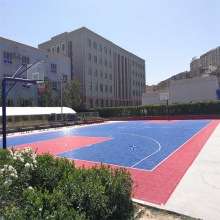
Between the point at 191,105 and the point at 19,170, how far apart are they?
1718 inches

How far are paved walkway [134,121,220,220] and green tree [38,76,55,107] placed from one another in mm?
39539

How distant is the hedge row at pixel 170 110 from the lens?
40750mm

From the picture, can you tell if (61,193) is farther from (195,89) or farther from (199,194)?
(195,89)

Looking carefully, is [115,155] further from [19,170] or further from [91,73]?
[91,73]

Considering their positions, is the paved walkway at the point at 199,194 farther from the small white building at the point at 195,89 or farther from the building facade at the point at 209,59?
the building facade at the point at 209,59

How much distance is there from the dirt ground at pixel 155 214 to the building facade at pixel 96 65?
54285mm

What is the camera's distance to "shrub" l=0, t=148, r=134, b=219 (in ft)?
10.6

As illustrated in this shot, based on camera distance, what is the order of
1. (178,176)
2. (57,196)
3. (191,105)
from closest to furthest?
(57,196), (178,176), (191,105)

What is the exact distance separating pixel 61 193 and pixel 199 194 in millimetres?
4467

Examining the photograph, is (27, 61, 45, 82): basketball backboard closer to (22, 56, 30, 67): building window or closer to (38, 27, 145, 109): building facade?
(22, 56, 30, 67): building window

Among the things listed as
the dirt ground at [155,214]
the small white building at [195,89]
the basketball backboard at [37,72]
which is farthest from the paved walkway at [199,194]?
the small white building at [195,89]

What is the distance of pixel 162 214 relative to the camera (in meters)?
4.81

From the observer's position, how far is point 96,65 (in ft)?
208

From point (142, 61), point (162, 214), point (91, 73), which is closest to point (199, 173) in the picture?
point (162, 214)
